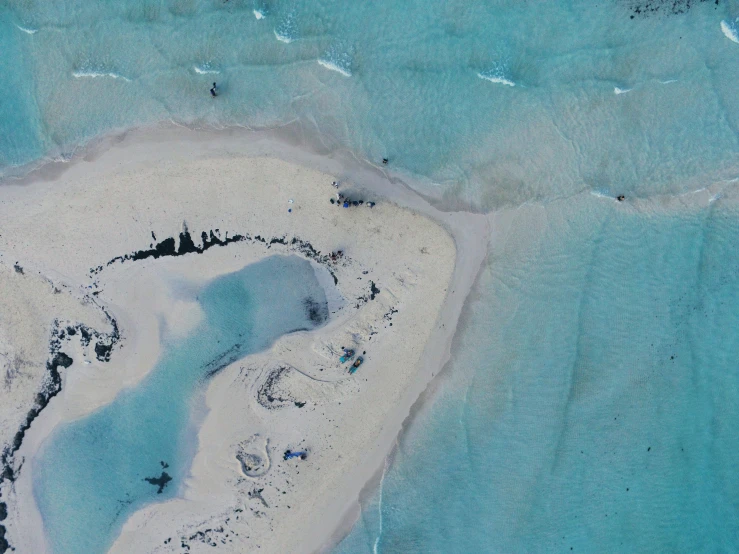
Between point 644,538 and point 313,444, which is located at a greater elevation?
point 313,444

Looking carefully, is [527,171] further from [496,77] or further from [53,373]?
[53,373]

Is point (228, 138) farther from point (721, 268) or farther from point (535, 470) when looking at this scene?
point (721, 268)

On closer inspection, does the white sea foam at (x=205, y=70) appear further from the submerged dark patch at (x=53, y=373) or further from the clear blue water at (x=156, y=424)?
the submerged dark patch at (x=53, y=373)

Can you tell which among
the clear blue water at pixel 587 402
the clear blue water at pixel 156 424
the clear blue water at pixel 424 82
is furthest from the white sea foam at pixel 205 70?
the clear blue water at pixel 587 402

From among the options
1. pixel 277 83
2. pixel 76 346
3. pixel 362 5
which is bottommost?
pixel 76 346

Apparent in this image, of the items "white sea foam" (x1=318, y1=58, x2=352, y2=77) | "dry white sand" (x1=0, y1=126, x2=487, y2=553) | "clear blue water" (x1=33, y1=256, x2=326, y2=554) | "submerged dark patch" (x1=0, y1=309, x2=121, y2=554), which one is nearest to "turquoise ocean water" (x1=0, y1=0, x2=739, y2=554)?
"white sea foam" (x1=318, y1=58, x2=352, y2=77)

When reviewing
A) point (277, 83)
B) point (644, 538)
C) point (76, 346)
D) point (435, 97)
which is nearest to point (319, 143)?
point (277, 83)
